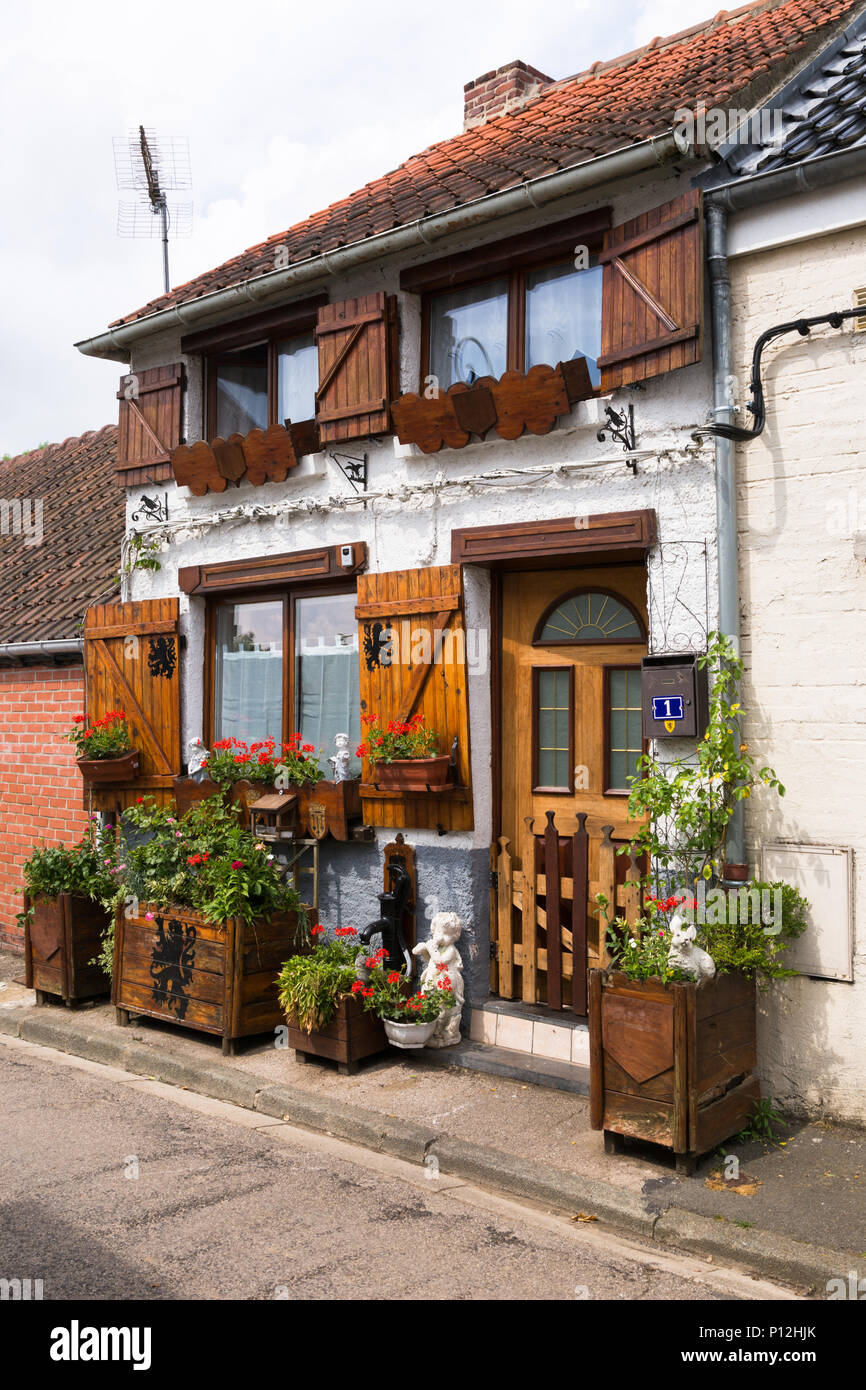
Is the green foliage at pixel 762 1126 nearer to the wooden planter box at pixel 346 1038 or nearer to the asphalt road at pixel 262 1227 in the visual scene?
the asphalt road at pixel 262 1227

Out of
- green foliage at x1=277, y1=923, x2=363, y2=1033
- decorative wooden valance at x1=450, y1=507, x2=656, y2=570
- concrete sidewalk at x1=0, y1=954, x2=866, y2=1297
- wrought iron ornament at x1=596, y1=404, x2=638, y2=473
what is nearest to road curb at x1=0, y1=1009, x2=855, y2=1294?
concrete sidewalk at x1=0, y1=954, x2=866, y2=1297

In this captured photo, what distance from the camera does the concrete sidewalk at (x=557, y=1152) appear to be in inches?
171

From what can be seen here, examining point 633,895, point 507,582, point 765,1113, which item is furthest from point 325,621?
point 765,1113

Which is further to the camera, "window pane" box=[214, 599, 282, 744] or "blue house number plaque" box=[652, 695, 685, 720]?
"window pane" box=[214, 599, 282, 744]

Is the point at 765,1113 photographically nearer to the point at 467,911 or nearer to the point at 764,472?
the point at 467,911

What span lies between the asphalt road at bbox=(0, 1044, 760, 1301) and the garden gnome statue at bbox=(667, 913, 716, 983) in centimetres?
119

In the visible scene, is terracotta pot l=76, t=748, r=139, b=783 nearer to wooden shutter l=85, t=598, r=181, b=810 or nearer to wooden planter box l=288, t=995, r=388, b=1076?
wooden shutter l=85, t=598, r=181, b=810

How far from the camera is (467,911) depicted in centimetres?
681

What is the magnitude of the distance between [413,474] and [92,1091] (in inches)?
172

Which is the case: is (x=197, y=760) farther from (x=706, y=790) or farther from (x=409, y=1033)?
(x=706, y=790)

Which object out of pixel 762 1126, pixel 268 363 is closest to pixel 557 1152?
pixel 762 1126

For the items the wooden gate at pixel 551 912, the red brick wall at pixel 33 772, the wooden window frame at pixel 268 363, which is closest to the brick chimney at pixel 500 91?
the wooden window frame at pixel 268 363

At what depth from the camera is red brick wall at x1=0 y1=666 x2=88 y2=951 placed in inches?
382
